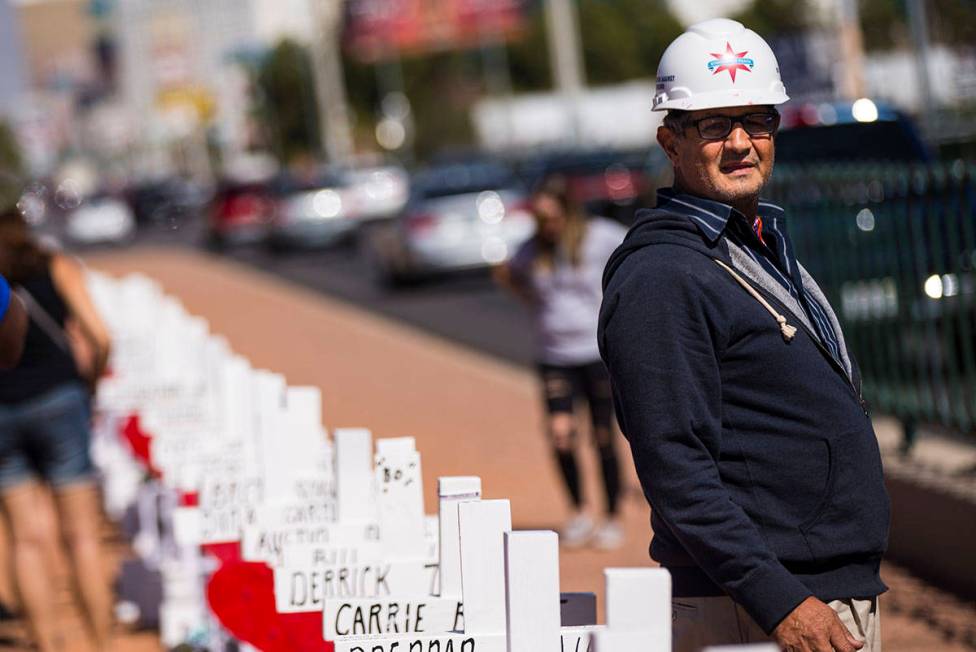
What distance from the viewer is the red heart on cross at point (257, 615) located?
462 cm

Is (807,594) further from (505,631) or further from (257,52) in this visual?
(257,52)

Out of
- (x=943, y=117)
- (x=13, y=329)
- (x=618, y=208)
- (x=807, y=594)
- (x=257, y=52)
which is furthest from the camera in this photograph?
(x=257, y=52)

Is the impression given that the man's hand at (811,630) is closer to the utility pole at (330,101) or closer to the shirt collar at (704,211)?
the shirt collar at (704,211)

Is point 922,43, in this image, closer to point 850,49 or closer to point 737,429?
point 850,49

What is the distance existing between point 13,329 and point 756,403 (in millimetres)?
2367

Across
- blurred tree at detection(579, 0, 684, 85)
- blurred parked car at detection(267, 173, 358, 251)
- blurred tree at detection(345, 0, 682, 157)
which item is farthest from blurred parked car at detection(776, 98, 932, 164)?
blurred tree at detection(579, 0, 684, 85)

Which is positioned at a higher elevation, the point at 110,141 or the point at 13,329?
the point at 110,141

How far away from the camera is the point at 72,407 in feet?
23.3

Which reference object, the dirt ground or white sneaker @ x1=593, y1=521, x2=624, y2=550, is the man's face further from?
white sneaker @ x1=593, y1=521, x2=624, y2=550

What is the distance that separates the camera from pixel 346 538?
507 centimetres

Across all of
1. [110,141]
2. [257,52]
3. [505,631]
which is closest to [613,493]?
[505,631]

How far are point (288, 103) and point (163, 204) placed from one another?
117 ft

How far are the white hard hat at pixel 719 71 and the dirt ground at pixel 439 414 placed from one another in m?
3.76

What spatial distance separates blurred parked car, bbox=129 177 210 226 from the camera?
73581mm
